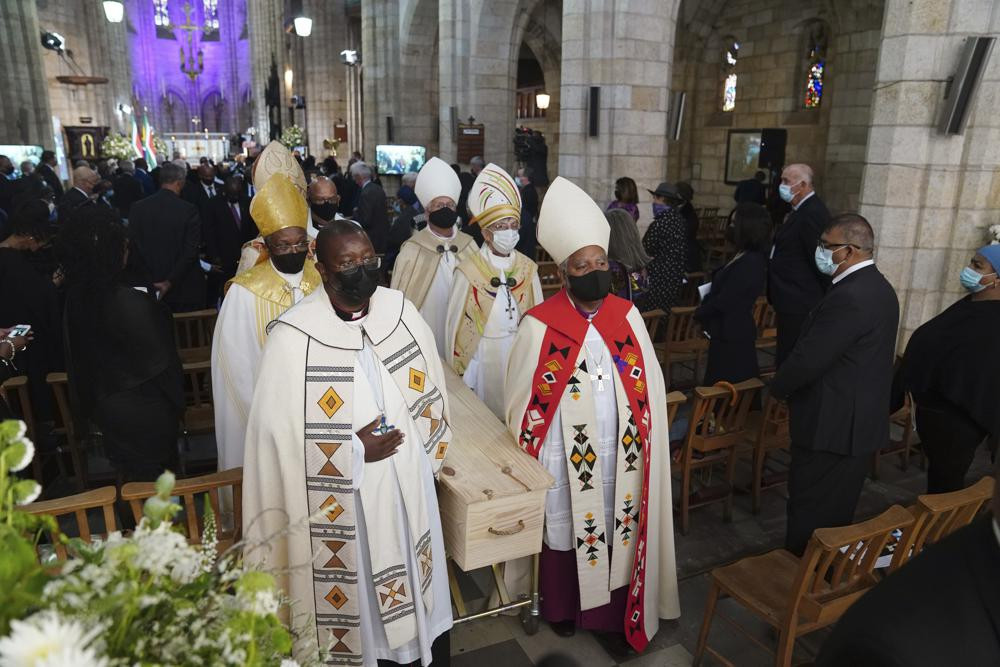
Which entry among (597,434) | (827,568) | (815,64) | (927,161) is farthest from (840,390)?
(815,64)

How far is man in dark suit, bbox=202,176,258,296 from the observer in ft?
25.5

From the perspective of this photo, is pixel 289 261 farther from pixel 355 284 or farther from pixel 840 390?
pixel 840 390

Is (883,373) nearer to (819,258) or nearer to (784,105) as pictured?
(819,258)

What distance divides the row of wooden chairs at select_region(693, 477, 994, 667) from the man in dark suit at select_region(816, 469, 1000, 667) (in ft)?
4.25

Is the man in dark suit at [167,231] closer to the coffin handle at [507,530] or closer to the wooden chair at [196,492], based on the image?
the wooden chair at [196,492]

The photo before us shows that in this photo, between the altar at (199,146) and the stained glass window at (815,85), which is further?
the altar at (199,146)

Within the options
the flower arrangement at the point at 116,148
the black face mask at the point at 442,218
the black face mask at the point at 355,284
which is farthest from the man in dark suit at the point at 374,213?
the flower arrangement at the point at 116,148

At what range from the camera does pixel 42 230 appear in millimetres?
4664

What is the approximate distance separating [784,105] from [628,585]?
1336cm

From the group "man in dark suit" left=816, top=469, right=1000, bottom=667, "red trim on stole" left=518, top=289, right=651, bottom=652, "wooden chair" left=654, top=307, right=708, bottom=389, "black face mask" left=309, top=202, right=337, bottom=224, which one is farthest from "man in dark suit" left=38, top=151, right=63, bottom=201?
"man in dark suit" left=816, top=469, right=1000, bottom=667

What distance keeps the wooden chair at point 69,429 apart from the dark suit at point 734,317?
13.8 ft

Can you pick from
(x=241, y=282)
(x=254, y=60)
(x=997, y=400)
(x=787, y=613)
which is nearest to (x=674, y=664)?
(x=787, y=613)

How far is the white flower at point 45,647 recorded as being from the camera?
78cm

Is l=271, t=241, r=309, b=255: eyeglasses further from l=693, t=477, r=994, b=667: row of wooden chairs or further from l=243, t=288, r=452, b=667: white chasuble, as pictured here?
l=693, t=477, r=994, b=667: row of wooden chairs
